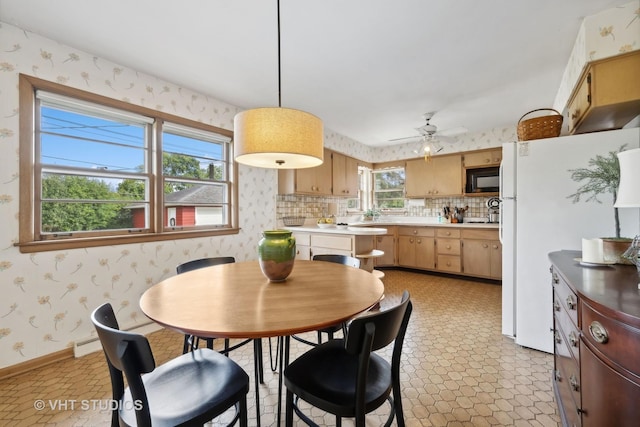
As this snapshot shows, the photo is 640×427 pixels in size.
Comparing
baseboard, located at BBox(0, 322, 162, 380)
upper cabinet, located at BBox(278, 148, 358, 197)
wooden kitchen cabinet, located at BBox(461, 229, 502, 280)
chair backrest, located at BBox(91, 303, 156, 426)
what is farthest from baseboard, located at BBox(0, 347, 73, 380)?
wooden kitchen cabinet, located at BBox(461, 229, 502, 280)

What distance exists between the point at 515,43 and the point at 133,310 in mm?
4043

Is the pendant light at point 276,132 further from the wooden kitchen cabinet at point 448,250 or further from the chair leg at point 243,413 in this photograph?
the wooden kitchen cabinet at point 448,250

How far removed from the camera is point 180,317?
0.96 meters

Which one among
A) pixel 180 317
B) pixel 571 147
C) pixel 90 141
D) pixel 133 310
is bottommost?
pixel 133 310

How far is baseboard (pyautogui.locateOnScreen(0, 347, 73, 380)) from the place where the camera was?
1.86 meters

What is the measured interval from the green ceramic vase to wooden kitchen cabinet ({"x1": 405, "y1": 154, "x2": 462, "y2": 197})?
13.8 feet

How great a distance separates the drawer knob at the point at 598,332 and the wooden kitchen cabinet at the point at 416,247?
3.86 metres

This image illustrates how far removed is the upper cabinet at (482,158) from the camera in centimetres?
437

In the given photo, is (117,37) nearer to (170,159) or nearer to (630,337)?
(170,159)

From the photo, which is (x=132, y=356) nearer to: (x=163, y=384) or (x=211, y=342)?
(x=163, y=384)

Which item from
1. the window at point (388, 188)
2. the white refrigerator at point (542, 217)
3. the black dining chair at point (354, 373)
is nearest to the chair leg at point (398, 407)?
the black dining chair at point (354, 373)

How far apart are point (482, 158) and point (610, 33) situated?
2.86m

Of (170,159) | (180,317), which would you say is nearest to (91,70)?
(170,159)

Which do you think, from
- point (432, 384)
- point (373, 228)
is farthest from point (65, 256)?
point (373, 228)
